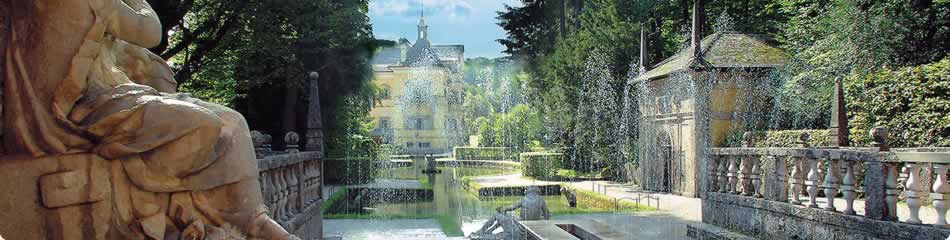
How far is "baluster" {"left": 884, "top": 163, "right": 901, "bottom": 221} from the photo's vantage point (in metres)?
6.54

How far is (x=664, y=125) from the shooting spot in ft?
84.3

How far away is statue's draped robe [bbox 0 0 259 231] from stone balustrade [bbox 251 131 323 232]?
2380 mm

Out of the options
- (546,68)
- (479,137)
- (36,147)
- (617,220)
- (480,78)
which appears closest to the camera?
(36,147)

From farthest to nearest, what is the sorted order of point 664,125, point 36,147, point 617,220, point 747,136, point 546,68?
point 546,68
point 664,125
point 617,220
point 747,136
point 36,147

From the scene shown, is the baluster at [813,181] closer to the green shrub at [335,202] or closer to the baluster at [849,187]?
the baluster at [849,187]

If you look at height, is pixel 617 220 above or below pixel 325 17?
below

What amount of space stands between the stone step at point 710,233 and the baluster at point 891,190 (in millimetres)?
1863

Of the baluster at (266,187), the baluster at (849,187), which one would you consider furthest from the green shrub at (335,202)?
the baluster at (849,187)

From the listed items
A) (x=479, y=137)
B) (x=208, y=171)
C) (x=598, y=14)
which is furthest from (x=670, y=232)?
(x=479, y=137)

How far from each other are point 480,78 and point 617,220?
8679cm

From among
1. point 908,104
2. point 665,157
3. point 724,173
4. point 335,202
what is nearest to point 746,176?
→ point 724,173

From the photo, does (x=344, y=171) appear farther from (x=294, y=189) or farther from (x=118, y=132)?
(x=118, y=132)

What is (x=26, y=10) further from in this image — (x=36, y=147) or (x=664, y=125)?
(x=664, y=125)

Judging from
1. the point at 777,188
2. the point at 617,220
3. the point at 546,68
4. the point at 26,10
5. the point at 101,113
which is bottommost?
the point at 617,220
